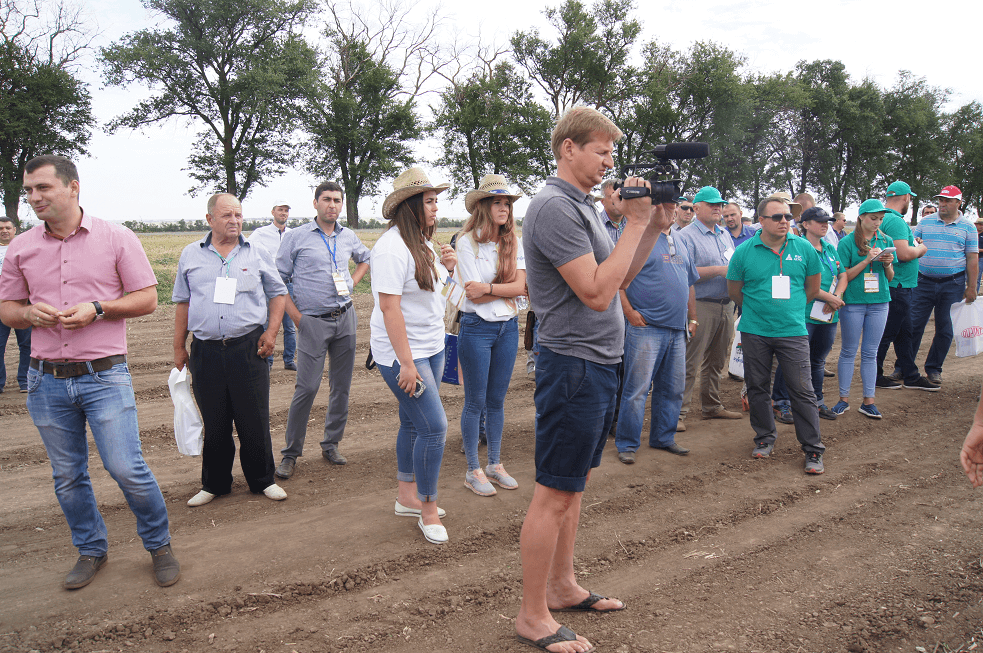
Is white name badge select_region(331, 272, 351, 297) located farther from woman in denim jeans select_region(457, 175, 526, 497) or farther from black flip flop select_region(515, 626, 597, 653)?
black flip flop select_region(515, 626, 597, 653)

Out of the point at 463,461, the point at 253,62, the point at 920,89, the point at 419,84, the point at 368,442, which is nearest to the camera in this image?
the point at 463,461

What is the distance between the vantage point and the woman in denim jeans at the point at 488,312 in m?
Result: 4.57

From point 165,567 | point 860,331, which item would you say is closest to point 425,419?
point 165,567

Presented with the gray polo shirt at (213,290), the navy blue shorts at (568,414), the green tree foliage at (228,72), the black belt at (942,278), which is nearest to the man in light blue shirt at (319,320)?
the gray polo shirt at (213,290)

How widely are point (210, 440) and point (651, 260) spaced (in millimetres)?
3817

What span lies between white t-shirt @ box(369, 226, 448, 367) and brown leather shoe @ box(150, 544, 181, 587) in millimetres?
1564

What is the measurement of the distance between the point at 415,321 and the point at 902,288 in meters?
6.88

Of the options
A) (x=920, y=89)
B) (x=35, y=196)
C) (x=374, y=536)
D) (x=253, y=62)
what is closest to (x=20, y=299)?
(x=35, y=196)

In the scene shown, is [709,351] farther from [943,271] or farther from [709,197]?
[943,271]

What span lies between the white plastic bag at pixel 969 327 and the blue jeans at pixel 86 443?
8901 mm

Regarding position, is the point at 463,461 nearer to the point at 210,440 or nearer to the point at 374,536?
the point at 374,536

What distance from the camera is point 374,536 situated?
13.0ft

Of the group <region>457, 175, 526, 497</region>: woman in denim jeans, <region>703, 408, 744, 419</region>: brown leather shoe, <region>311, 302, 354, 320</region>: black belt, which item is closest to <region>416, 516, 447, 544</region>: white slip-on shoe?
<region>457, 175, 526, 497</region>: woman in denim jeans

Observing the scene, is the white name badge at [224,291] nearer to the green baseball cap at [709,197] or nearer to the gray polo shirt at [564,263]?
the gray polo shirt at [564,263]
